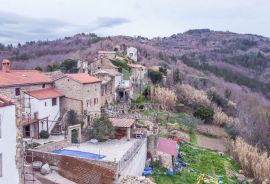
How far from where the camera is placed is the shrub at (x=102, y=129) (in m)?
30.0

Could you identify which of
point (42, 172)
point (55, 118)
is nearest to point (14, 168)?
point (42, 172)

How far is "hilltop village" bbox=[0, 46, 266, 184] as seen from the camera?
20.5m

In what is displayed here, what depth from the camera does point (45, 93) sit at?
32625 mm

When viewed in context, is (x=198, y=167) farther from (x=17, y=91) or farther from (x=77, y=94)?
(x=17, y=91)

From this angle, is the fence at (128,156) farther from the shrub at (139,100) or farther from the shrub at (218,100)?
the shrub at (218,100)

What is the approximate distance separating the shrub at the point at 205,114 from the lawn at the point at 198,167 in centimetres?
1042

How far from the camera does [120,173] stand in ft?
68.8

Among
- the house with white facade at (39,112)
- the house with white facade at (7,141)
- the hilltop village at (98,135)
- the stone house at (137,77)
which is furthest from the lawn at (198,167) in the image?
the stone house at (137,77)

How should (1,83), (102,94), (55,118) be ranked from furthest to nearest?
1. (102,94)
2. (55,118)
3. (1,83)

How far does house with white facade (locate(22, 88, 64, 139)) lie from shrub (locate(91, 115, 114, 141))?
13.0ft

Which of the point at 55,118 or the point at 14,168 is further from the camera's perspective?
the point at 55,118

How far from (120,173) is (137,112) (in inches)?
876

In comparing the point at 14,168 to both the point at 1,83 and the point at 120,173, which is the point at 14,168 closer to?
the point at 120,173

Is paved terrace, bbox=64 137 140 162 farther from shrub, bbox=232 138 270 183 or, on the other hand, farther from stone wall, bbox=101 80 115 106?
stone wall, bbox=101 80 115 106
